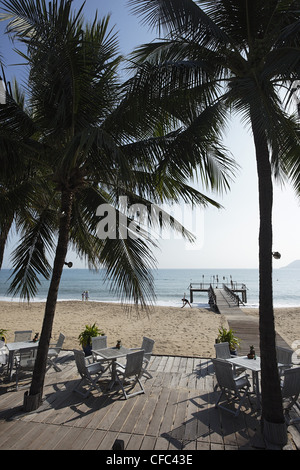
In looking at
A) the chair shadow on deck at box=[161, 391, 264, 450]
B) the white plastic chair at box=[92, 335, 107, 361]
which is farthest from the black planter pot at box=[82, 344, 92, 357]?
the chair shadow on deck at box=[161, 391, 264, 450]

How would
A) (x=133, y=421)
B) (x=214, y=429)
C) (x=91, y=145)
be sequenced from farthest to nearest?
(x=133, y=421) → (x=214, y=429) → (x=91, y=145)

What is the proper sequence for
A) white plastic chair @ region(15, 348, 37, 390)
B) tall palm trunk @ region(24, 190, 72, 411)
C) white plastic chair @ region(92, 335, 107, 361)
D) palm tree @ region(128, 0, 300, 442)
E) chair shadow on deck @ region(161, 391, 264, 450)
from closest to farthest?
palm tree @ region(128, 0, 300, 442) < chair shadow on deck @ region(161, 391, 264, 450) < tall palm trunk @ region(24, 190, 72, 411) < white plastic chair @ region(15, 348, 37, 390) < white plastic chair @ region(92, 335, 107, 361)

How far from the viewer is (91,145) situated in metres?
3.45

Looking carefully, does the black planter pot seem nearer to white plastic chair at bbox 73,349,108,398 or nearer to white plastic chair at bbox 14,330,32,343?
white plastic chair at bbox 14,330,32,343

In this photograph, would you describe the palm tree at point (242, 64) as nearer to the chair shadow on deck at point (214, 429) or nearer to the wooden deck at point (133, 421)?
the chair shadow on deck at point (214, 429)

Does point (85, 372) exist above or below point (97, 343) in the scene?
below

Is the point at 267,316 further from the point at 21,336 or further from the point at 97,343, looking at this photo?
the point at 21,336

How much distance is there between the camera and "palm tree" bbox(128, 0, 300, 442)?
3619 mm

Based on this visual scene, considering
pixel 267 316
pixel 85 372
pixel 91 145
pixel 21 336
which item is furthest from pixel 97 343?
pixel 91 145

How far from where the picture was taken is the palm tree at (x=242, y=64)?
3.62m

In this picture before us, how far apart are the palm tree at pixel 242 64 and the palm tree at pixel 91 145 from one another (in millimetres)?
630

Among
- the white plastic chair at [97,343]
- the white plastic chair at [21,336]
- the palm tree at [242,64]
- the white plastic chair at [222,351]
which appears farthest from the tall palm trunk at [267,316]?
the white plastic chair at [21,336]

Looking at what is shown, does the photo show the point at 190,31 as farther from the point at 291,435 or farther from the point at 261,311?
the point at 291,435

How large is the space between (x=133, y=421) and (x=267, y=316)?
8.83 ft
